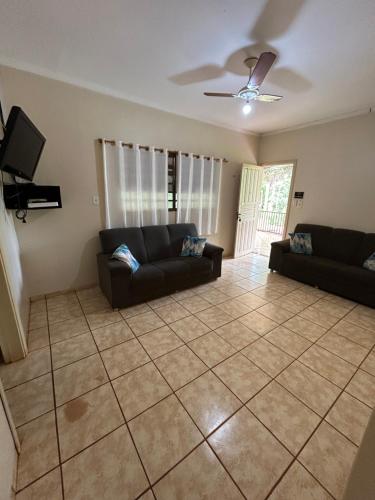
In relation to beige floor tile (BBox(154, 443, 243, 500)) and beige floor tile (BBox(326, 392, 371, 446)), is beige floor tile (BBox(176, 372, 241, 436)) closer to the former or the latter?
beige floor tile (BBox(154, 443, 243, 500))

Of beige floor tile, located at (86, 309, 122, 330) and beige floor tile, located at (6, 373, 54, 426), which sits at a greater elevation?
beige floor tile, located at (86, 309, 122, 330)

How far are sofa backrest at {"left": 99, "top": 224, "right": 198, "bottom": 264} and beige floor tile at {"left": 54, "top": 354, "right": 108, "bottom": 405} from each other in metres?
1.48

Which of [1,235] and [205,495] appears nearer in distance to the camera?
[205,495]


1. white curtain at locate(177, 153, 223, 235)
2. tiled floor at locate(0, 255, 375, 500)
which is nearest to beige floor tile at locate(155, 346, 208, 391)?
tiled floor at locate(0, 255, 375, 500)

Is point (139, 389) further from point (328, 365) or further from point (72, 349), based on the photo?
point (328, 365)

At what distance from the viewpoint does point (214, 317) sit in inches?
96.4

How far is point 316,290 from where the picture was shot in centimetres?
320

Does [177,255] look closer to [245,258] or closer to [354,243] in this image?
[245,258]

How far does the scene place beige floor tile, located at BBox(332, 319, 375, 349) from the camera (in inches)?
82.8

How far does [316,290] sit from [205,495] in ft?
9.69

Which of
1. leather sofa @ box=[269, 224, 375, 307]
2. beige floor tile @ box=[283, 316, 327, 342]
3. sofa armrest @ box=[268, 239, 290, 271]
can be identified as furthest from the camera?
sofa armrest @ box=[268, 239, 290, 271]

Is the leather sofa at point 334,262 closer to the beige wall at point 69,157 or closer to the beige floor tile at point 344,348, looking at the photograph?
the beige floor tile at point 344,348

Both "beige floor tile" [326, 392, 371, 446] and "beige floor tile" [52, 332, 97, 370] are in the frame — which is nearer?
"beige floor tile" [326, 392, 371, 446]

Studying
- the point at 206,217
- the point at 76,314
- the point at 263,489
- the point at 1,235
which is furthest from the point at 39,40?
the point at 263,489
